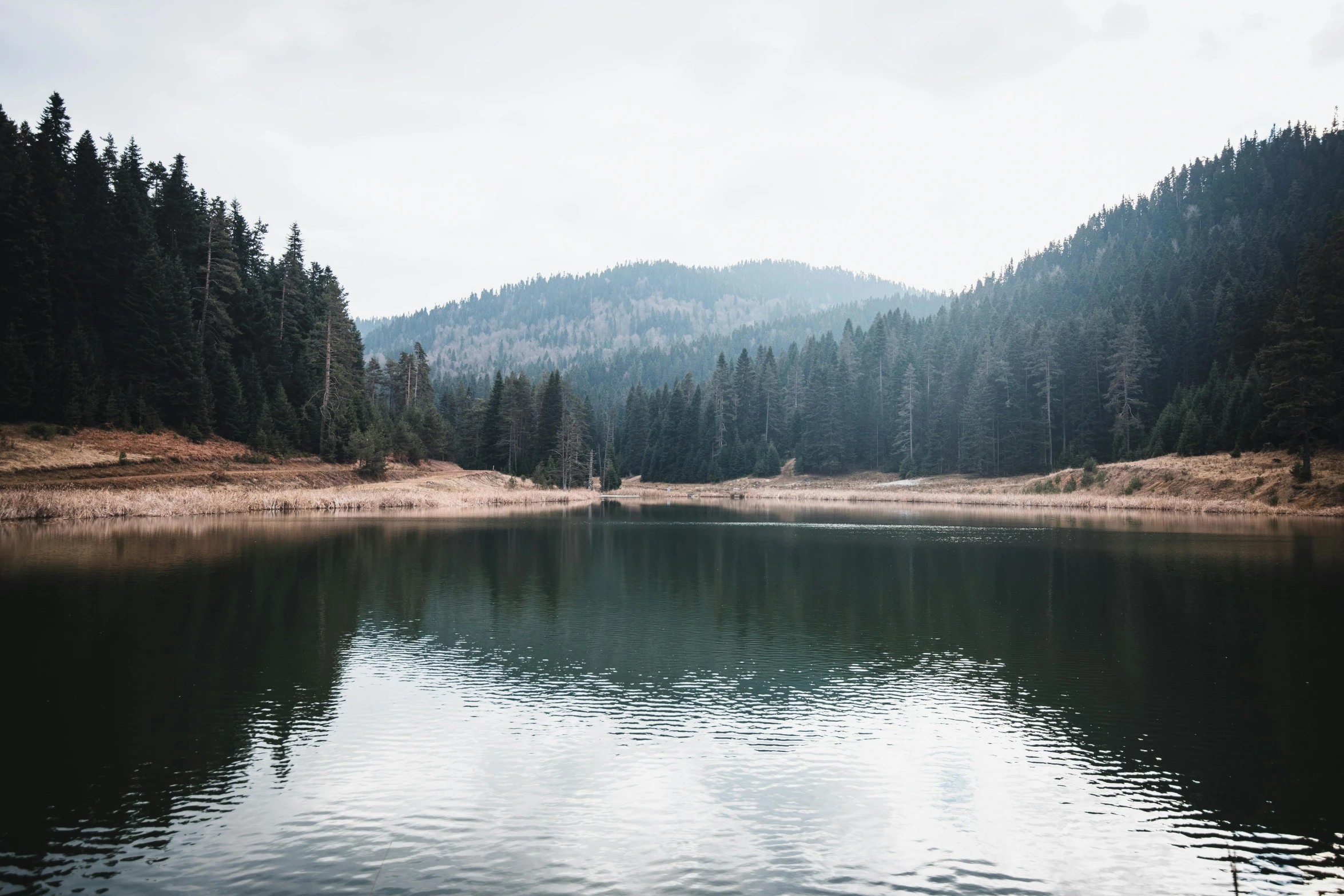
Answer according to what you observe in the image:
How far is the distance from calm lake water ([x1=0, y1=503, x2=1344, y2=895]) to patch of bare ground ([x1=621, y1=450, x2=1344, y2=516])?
32843 millimetres

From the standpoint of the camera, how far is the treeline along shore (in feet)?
174

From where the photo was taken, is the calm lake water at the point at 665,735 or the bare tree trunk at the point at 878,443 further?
the bare tree trunk at the point at 878,443

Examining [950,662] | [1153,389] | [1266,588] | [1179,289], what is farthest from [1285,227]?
[950,662]

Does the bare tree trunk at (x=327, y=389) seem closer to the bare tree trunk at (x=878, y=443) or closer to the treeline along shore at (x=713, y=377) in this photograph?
the treeline along shore at (x=713, y=377)

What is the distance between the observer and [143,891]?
23.6ft

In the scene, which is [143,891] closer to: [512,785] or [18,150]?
[512,785]

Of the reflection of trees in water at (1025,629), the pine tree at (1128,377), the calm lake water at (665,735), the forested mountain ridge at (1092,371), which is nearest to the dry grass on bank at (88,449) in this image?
the calm lake water at (665,735)

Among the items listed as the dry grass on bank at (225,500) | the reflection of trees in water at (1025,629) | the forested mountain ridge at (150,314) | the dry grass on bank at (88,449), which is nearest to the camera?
the reflection of trees in water at (1025,629)

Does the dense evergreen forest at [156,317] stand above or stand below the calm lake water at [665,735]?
above

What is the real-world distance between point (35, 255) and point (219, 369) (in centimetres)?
1538

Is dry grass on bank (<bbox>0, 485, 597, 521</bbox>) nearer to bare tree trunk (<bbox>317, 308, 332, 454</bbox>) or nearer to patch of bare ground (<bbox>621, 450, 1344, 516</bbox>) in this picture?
bare tree trunk (<bbox>317, 308, 332, 454</bbox>)

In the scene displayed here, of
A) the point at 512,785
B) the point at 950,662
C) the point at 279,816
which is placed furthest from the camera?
the point at 950,662

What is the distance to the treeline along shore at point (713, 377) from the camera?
174 feet

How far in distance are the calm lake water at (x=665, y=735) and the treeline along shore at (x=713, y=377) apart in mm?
34774
